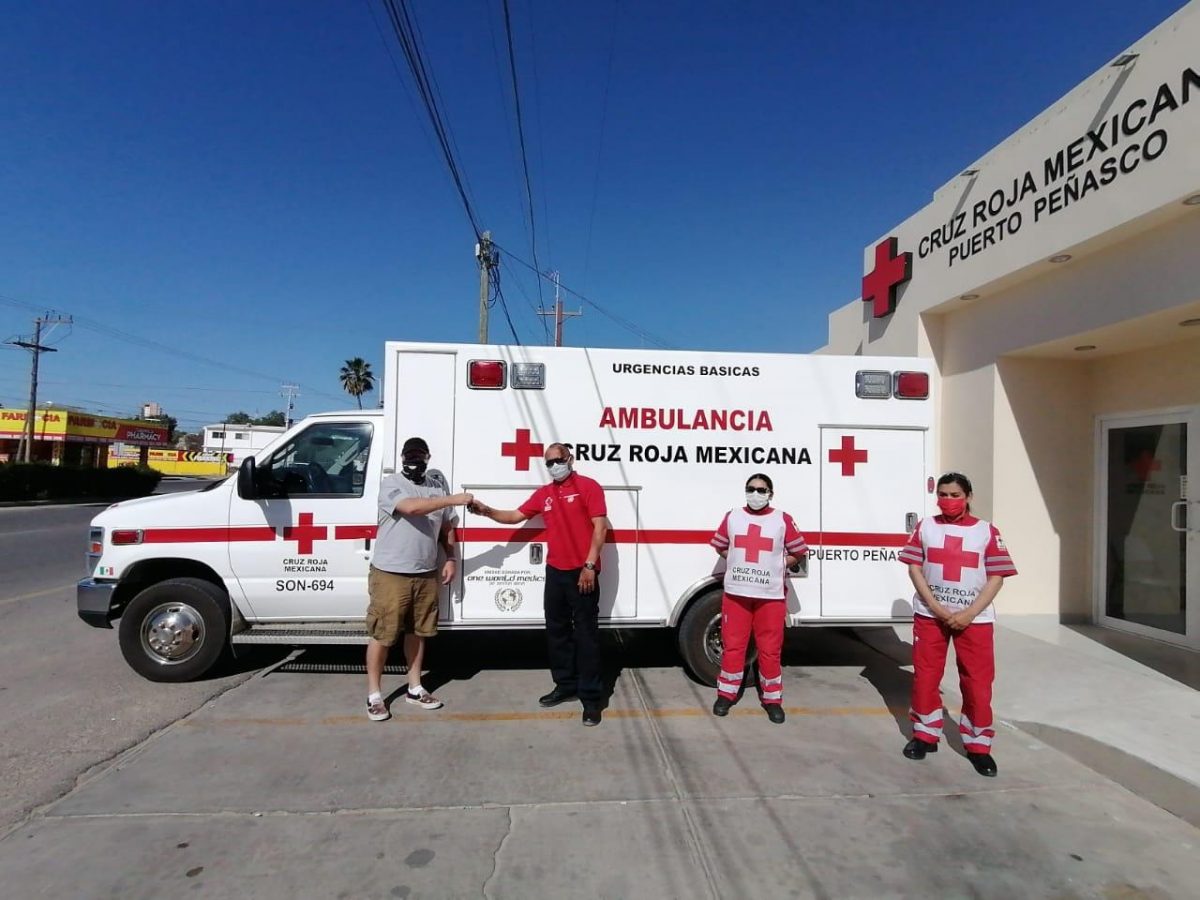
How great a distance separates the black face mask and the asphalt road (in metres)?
2.28

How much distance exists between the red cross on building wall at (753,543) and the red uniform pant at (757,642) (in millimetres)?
329

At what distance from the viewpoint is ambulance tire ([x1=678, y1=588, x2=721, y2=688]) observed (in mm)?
5469

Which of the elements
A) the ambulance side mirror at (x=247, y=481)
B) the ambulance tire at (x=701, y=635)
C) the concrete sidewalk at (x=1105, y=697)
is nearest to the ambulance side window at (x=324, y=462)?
the ambulance side mirror at (x=247, y=481)

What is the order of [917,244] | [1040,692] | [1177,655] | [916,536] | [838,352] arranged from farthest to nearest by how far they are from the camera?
[838,352] → [917,244] → [1177,655] → [1040,692] → [916,536]

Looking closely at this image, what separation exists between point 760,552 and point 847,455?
1.25 meters

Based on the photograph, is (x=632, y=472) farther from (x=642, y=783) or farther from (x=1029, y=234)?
(x=1029, y=234)

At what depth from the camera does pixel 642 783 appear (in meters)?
3.94

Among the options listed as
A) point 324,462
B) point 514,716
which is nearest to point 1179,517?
point 514,716

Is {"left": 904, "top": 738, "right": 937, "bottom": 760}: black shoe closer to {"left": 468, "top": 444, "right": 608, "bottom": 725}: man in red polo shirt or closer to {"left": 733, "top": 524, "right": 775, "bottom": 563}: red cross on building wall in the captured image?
{"left": 733, "top": 524, "right": 775, "bottom": 563}: red cross on building wall

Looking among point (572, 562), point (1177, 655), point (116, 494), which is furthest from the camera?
point (116, 494)

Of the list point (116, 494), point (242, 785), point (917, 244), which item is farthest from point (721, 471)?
point (116, 494)

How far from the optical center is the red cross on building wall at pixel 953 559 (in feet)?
13.7

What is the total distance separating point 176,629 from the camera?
5441 mm

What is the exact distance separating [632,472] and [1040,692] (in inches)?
135
